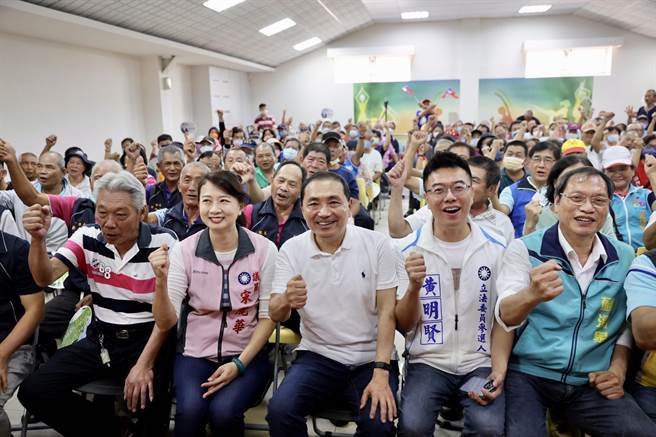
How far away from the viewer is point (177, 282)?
214 cm

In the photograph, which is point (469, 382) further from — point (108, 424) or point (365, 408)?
point (108, 424)

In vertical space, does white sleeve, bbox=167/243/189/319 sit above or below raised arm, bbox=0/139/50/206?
below

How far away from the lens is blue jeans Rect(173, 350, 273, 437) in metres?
1.93

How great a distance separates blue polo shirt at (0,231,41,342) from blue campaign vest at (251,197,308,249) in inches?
48.8

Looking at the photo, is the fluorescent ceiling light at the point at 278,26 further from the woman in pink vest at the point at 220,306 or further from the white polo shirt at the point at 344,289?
the white polo shirt at the point at 344,289

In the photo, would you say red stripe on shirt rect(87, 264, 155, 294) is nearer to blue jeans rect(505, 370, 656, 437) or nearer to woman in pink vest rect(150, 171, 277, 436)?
woman in pink vest rect(150, 171, 277, 436)

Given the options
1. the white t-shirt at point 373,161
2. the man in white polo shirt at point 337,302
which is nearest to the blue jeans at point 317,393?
the man in white polo shirt at point 337,302

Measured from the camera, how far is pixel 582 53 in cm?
1401

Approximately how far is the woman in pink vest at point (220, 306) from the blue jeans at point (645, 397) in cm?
150

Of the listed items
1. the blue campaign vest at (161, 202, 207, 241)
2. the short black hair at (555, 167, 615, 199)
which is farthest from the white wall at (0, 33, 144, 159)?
the short black hair at (555, 167, 615, 199)

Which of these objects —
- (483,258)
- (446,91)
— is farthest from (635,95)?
(483,258)

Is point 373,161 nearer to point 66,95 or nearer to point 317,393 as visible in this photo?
point 66,95

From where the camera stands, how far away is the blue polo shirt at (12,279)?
7.06 ft

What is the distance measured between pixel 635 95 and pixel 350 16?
8.87 metres
